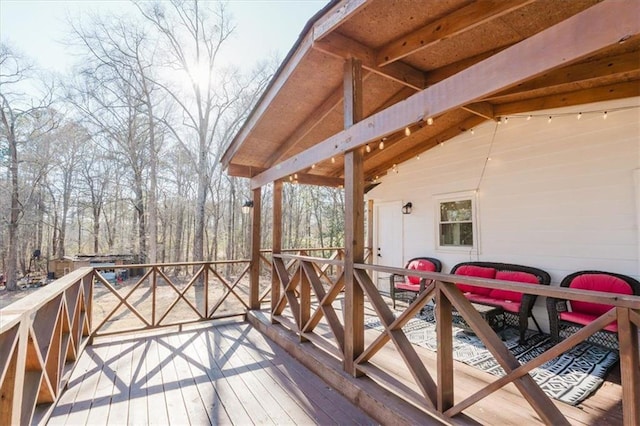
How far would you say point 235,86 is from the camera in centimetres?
1148

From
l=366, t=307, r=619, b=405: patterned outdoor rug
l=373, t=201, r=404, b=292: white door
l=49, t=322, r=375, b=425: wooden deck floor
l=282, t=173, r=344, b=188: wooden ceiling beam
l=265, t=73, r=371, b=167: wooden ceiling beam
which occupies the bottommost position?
Result: l=49, t=322, r=375, b=425: wooden deck floor

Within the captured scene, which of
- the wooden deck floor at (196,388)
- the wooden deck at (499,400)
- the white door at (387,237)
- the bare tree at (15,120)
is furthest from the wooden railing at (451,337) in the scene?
the bare tree at (15,120)

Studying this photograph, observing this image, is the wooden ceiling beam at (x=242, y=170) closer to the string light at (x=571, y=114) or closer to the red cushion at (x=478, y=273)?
the red cushion at (x=478, y=273)

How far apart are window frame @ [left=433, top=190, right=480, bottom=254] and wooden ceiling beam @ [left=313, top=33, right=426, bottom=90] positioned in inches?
93.8

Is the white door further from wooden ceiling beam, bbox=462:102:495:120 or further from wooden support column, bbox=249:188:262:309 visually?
wooden support column, bbox=249:188:262:309

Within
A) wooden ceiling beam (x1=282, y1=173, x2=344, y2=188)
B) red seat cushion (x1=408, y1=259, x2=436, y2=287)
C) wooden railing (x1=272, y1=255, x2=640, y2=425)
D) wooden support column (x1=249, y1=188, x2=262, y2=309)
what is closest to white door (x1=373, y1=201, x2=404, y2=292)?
red seat cushion (x1=408, y1=259, x2=436, y2=287)

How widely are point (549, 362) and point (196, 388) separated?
11.5ft

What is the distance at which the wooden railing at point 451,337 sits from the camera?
4.12 ft

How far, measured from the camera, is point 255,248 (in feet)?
16.2

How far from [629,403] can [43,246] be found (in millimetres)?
19044

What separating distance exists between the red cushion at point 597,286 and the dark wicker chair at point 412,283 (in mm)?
1911

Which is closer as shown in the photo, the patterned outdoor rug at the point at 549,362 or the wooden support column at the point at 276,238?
the patterned outdoor rug at the point at 549,362

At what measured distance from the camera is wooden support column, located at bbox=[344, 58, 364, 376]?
8.71 ft

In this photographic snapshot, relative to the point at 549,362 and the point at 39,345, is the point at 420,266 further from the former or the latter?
the point at 39,345
